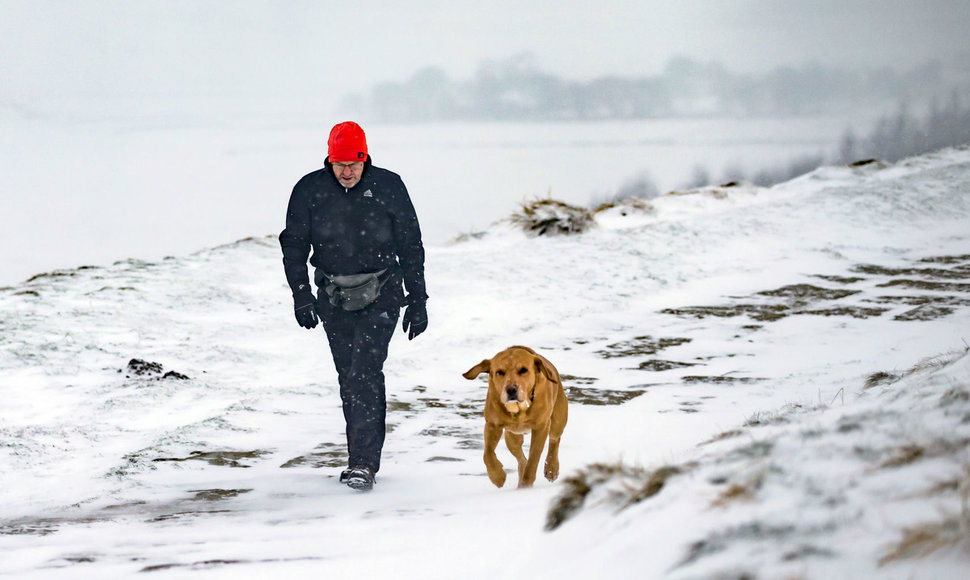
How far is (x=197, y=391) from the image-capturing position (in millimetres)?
7141

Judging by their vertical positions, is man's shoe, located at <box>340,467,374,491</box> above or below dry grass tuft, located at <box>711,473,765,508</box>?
below

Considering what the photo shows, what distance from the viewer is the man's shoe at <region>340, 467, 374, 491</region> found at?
14.9 ft

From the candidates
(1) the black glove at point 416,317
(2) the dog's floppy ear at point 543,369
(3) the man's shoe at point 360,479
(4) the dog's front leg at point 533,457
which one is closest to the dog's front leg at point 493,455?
(4) the dog's front leg at point 533,457

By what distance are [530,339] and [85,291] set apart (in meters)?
5.71

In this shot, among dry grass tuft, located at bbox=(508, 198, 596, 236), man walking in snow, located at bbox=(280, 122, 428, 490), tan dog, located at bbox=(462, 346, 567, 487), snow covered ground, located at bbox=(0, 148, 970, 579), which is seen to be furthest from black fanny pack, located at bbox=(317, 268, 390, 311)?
dry grass tuft, located at bbox=(508, 198, 596, 236)

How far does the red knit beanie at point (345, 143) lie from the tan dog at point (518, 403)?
1.45 meters

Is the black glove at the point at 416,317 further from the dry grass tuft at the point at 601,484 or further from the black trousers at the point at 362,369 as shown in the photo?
the dry grass tuft at the point at 601,484

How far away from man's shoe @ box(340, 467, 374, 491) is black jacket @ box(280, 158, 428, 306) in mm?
998

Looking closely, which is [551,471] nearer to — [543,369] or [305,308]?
[543,369]

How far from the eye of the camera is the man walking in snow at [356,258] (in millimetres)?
4840

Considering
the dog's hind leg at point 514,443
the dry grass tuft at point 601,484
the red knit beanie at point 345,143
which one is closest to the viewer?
the dry grass tuft at point 601,484

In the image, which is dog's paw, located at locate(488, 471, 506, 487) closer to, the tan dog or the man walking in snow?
the tan dog

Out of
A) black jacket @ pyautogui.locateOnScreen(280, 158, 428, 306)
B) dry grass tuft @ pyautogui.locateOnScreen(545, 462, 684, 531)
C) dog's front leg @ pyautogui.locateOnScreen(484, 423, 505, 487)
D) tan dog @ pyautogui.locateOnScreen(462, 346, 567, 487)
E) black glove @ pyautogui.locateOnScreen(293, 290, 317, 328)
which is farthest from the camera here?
black glove @ pyautogui.locateOnScreen(293, 290, 317, 328)

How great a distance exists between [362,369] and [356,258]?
0.65 meters
